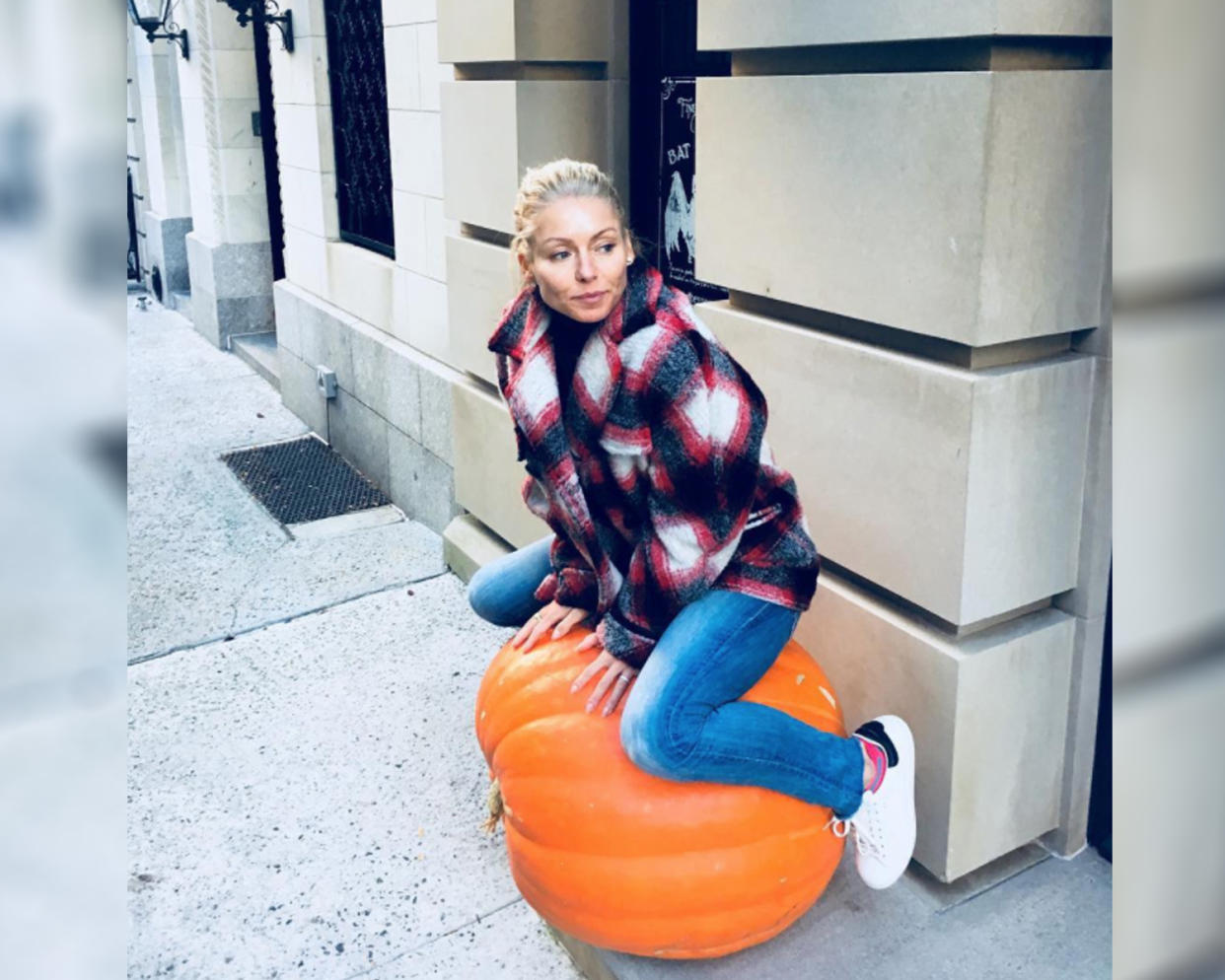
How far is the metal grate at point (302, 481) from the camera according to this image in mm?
6711

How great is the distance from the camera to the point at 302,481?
7.18 metres

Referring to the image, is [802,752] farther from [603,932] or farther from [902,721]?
[603,932]

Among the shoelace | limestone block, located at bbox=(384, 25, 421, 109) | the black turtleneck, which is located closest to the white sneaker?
the shoelace

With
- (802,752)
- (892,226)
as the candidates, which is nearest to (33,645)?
(802,752)

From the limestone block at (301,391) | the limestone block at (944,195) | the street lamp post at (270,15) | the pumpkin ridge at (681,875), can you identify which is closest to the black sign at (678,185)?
the limestone block at (944,195)

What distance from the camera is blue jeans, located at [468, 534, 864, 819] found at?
8.34 ft

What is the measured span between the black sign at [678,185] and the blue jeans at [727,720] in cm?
184

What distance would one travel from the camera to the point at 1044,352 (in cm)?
288

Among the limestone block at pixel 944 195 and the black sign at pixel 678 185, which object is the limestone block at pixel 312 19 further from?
the limestone block at pixel 944 195

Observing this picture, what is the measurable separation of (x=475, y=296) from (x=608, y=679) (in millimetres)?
2759

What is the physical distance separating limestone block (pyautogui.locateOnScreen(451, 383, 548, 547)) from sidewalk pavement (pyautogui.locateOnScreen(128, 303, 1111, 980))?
0.41 meters

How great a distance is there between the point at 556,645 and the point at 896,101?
1574 mm

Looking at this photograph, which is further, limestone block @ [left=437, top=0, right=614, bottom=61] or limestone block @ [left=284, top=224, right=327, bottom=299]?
limestone block @ [left=284, top=224, right=327, bottom=299]

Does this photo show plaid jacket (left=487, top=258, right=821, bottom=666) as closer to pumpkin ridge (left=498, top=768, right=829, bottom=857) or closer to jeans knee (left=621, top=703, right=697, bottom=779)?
jeans knee (left=621, top=703, right=697, bottom=779)
